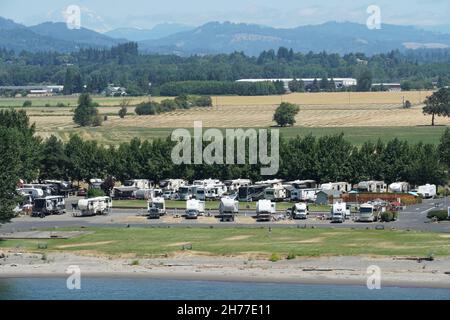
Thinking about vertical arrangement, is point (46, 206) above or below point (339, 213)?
below

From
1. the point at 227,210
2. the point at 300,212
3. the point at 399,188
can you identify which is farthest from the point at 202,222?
the point at 399,188

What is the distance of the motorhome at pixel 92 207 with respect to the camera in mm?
83188

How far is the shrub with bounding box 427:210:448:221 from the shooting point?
248ft

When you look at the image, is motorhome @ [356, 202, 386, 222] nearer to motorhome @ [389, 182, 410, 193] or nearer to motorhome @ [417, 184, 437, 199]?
motorhome @ [417, 184, 437, 199]

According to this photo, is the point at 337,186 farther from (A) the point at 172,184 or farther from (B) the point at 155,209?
(B) the point at 155,209

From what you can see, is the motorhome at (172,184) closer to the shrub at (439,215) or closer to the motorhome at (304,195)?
the motorhome at (304,195)

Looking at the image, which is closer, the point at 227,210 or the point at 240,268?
the point at 240,268

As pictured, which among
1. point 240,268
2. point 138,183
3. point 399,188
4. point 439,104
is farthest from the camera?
point 439,104

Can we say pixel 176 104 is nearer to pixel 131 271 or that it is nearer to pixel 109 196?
pixel 109 196

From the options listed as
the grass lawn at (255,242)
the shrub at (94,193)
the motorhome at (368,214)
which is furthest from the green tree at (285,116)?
the grass lawn at (255,242)

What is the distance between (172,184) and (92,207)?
12.6 metres

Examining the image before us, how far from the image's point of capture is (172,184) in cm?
9494
